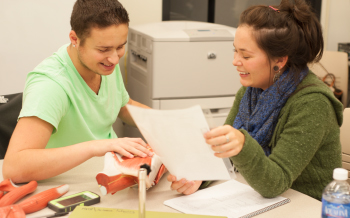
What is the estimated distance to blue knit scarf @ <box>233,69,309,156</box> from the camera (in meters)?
1.25

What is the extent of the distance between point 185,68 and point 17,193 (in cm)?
162

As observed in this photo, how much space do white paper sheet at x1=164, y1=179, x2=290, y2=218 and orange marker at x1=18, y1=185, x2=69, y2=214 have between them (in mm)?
291

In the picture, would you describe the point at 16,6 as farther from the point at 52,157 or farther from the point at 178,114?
the point at 178,114

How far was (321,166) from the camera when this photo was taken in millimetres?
1244

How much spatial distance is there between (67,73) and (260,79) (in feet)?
2.14

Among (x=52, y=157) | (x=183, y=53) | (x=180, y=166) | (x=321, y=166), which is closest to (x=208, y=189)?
(x=180, y=166)

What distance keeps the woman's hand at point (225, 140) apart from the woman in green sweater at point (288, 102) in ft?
0.39

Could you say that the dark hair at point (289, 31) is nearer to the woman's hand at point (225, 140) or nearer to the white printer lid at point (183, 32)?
the woman's hand at point (225, 140)

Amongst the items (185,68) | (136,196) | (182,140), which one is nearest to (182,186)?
(136,196)

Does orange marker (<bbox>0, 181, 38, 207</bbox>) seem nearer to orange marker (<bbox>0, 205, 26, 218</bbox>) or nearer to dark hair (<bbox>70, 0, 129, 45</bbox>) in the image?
orange marker (<bbox>0, 205, 26, 218</bbox>)

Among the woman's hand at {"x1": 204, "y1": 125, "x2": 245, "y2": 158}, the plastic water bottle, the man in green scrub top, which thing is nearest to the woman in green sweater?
the woman's hand at {"x1": 204, "y1": 125, "x2": 245, "y2": 158}

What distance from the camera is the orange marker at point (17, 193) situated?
3.46ft

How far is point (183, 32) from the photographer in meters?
2.59

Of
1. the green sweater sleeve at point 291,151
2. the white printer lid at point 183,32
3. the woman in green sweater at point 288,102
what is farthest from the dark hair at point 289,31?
the white printer lid at point 183,32
